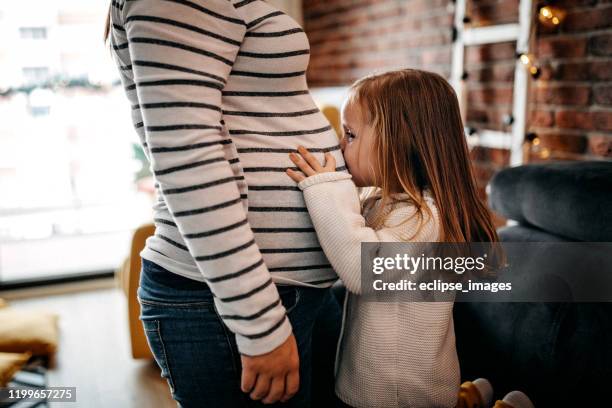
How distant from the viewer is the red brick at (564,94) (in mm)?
1735

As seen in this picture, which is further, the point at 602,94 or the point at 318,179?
the point at 602,94

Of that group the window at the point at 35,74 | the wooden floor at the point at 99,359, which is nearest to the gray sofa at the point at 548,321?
the wooden floor at the point at 99,359

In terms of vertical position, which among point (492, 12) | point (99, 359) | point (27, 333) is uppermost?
point (492, 12)

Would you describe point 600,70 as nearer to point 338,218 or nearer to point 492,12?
point 492,12

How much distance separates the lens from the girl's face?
961 mm

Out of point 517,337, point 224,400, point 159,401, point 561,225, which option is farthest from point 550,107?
point 159,401

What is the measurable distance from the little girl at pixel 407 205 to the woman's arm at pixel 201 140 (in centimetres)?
31

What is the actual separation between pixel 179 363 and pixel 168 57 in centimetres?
42

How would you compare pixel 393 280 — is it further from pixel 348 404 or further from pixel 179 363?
pixel 179 363

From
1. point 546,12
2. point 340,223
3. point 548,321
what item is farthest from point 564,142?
point 340,223

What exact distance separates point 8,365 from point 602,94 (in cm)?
205

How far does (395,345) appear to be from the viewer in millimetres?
935

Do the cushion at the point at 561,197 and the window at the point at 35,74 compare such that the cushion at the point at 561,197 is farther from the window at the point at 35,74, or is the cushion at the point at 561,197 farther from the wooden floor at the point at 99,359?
the window at the point at 35,74

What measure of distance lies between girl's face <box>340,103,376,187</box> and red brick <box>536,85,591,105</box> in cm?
110
